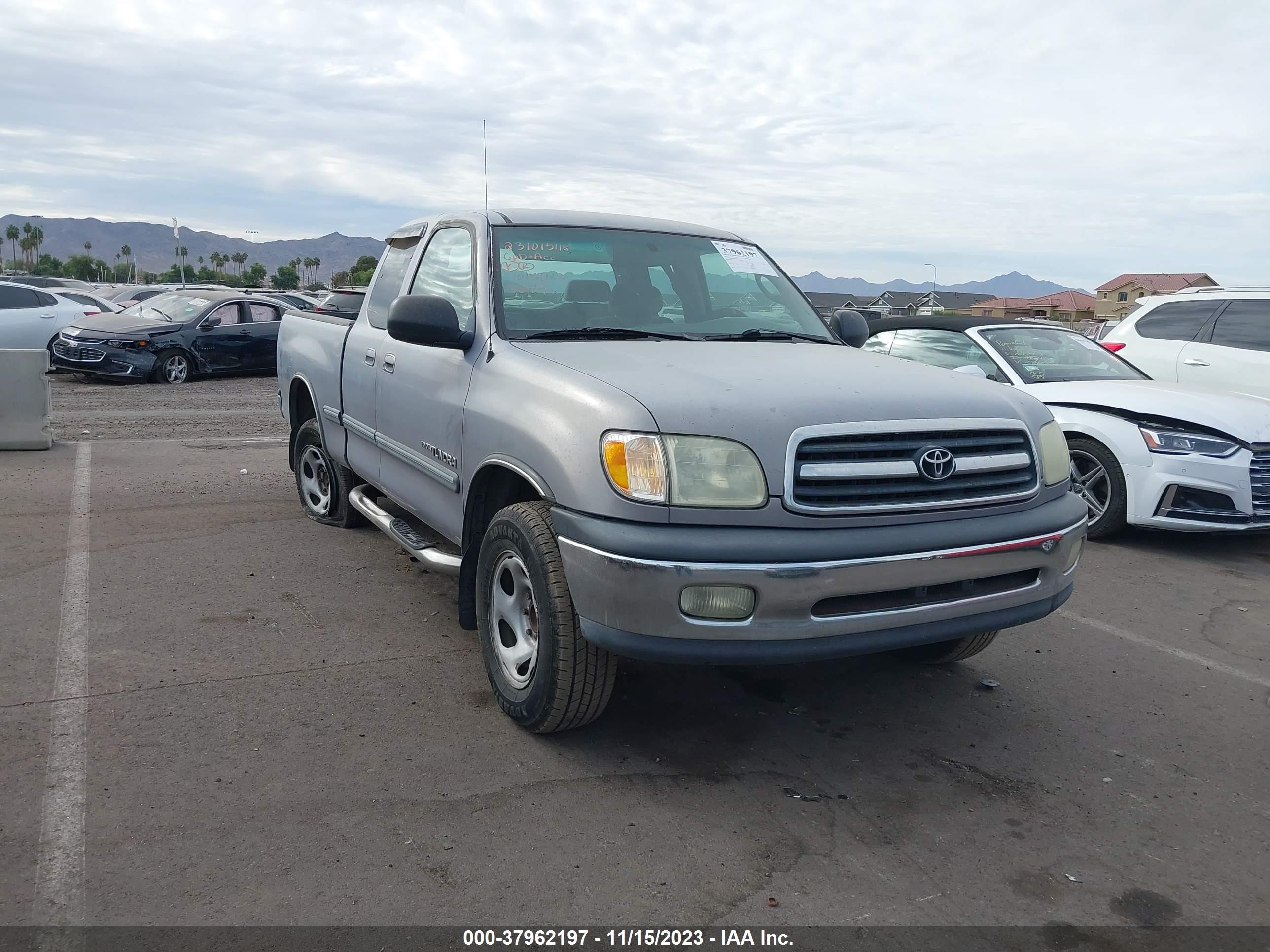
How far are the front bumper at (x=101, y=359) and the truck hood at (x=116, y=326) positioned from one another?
0.47ft

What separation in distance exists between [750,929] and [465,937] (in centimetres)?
72

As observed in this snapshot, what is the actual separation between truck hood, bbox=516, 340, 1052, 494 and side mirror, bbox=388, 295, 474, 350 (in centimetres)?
28

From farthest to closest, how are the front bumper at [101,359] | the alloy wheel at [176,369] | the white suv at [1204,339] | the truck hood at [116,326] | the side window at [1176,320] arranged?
the alloy wheel at [176,369], the truck hood at [116,326], the front bumper at [101,359], the side window at [1176,320], the white suv at [1204,339]

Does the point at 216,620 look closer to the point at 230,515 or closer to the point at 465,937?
the point at 230,515

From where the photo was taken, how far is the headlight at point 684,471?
10.1ft

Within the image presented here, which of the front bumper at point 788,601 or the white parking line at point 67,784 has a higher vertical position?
the front bumper at point 788,601

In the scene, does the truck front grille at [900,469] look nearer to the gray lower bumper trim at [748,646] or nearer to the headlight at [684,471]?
the headlight at [684,471]

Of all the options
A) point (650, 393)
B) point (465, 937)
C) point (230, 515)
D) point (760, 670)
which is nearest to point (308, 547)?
point (230, 515)

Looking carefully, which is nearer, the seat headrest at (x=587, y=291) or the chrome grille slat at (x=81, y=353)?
the seat headrest at (x=587, y=291)

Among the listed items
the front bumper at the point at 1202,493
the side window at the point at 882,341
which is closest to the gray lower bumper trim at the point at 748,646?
the front bumper at the point at 1202,493

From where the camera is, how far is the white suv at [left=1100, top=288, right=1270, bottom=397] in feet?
30.1

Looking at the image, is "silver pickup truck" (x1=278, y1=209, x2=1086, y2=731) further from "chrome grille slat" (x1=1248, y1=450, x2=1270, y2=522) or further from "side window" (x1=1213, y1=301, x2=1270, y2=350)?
"side window" (x1=1213, y1=301, x2=1270, y2=350)

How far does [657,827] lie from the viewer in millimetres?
3092

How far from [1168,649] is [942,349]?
3668 mm
